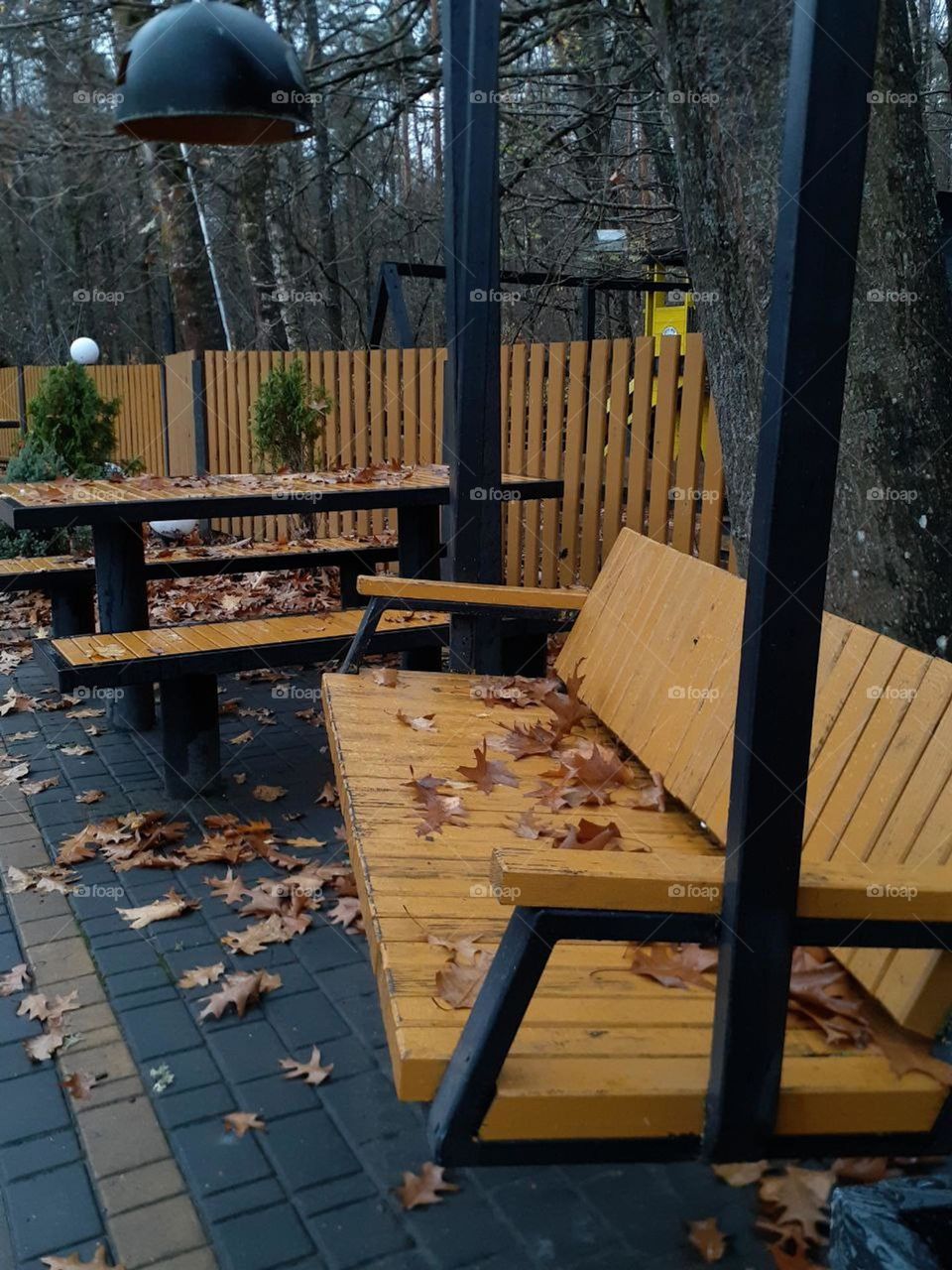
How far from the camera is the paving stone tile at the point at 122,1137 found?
2582mm

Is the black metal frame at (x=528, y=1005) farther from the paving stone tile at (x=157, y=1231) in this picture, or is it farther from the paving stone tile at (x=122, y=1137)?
the paving stone tile at (x=122, y=1137)

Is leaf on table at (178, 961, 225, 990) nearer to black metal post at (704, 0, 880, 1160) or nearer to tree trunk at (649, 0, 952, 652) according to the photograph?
black metal post at (704, 0, 880, 1160)

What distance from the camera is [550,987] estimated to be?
6.95 ft

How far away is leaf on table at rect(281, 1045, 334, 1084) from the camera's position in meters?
2.90

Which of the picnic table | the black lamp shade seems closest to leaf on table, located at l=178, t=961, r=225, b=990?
the picnic table

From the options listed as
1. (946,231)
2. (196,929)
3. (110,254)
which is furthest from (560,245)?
(110,254)

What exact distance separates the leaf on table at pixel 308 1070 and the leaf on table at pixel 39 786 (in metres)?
2.49

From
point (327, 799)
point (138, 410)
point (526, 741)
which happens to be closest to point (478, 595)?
point (526, 741)

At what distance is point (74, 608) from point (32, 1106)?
4.27 meters

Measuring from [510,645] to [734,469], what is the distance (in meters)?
1.80

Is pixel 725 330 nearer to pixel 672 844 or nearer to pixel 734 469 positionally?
pixel 734 469

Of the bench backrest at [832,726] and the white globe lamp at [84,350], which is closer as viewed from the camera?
the bench backrest at [832,726]

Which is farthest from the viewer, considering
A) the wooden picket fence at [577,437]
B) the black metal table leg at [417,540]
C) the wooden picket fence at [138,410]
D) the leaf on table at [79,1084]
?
the wooden picket fence at [138,410]

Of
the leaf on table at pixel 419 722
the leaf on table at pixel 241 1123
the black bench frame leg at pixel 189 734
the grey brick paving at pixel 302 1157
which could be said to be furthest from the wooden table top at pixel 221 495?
the leaf on table at pixel 241 1123
